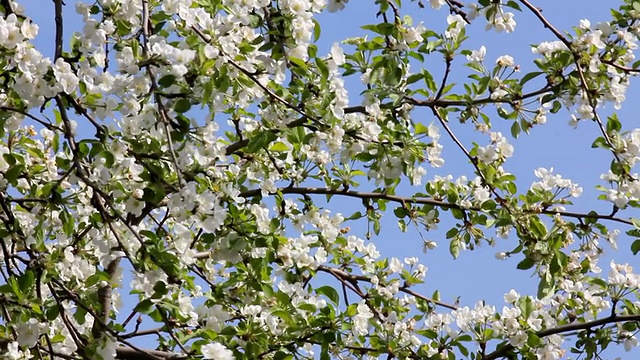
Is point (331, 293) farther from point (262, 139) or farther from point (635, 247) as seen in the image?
point (635, 247)

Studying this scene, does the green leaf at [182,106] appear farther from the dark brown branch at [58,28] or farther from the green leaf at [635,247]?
the green leaf at [635,247]

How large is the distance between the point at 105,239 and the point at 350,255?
5.38 feet

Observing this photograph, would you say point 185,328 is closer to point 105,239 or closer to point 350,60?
point 105,239

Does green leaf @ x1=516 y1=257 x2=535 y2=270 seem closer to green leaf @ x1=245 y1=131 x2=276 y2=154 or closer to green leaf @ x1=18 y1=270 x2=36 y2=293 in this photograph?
green leaf @ x1=245 y1=131 x2=276 y2=154

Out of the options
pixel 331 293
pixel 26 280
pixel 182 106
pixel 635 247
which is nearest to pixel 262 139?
pixel 182 106

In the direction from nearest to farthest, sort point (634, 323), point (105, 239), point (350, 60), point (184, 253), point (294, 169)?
point (184, 253)
point (105, 239)
point (350, 60)
point (634, 323)
point (294, 169)

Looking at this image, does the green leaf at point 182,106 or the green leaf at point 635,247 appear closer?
the green leaf at point 182,106

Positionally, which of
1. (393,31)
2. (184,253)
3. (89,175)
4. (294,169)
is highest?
(294,169)

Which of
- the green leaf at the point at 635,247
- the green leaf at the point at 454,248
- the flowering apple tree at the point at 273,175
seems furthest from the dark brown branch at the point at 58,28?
the green leaf at the point at 635,247

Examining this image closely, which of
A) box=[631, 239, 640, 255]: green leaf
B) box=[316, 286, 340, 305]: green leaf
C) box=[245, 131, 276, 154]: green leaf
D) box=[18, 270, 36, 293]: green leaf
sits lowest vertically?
box=[18, 270, 36, 293]: green leaf

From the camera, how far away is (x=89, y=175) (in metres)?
3.17

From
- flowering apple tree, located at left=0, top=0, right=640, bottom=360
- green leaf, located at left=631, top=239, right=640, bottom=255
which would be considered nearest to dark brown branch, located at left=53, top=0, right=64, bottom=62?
flowering apple tree, located at left=0, top=0, right=640, bottom=360

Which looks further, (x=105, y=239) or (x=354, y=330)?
(x=354, y=330)

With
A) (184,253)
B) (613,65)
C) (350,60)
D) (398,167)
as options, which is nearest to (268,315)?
(184,253)
